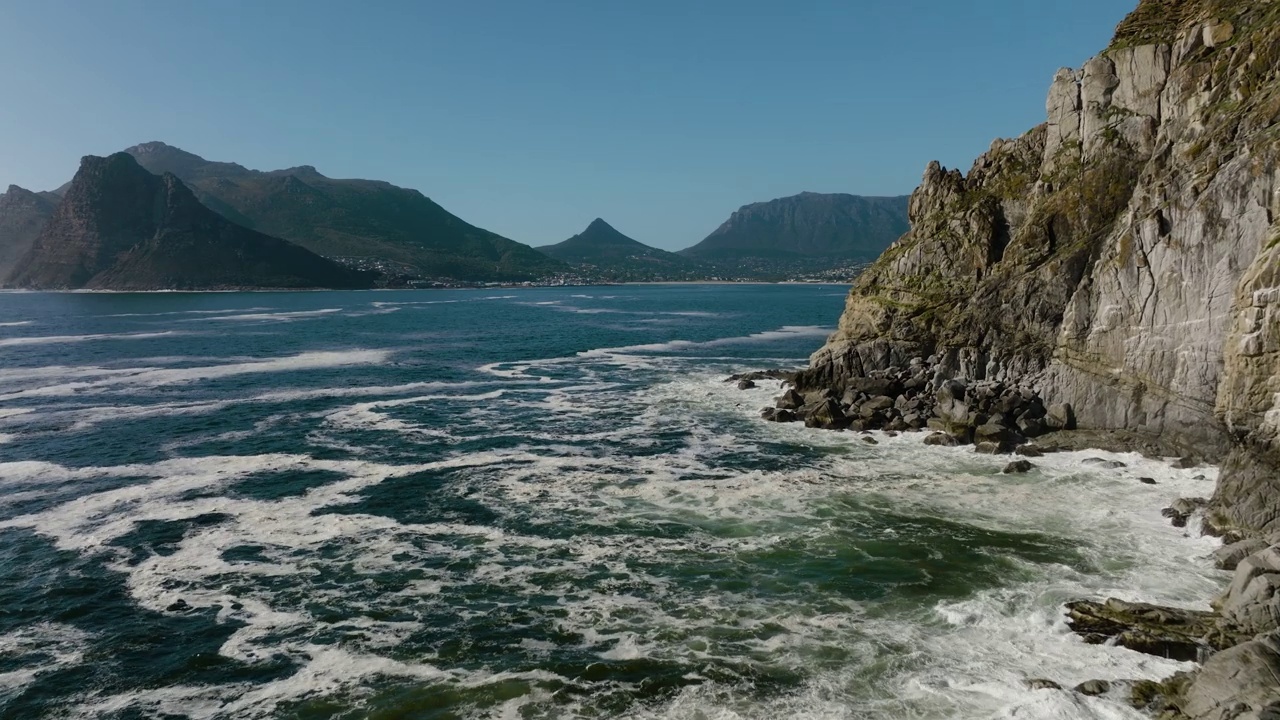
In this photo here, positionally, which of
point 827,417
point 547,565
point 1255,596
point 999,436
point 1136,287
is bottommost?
point 547,565

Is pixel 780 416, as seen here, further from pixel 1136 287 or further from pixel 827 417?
pixel 1136 287

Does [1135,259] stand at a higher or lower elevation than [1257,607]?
higher

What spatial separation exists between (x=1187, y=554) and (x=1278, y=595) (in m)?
7.26

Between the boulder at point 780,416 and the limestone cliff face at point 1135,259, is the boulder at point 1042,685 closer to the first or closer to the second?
the limestone cliff face at point 1135,259

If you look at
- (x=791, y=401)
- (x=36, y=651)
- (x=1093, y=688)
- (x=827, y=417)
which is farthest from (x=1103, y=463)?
(x=36, y=651)

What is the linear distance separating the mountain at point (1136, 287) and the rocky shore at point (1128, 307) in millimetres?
115

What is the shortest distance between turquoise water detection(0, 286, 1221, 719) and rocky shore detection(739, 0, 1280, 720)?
231 centimetres

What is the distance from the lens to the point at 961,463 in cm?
4147

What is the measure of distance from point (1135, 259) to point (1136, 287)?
154cm

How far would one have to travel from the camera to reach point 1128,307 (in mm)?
→ 42344

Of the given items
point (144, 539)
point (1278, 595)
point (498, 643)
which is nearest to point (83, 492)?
point (144, 539)

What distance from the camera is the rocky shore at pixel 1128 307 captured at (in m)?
28.6

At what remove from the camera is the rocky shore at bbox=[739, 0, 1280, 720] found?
28.6 meters

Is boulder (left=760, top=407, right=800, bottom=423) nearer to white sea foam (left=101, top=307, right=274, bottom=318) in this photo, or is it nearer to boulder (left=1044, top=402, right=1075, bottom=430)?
boulder (left=1044, top=402, right=1075, bottom=430)
